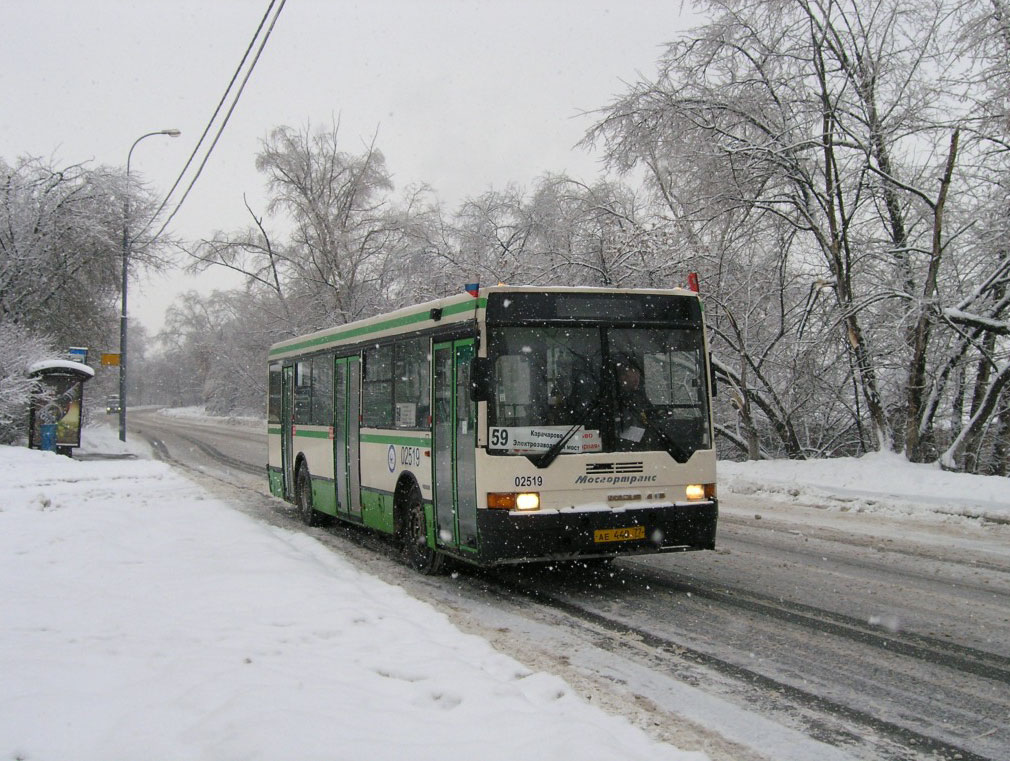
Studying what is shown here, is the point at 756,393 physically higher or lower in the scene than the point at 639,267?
lower

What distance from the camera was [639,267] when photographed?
863 inches

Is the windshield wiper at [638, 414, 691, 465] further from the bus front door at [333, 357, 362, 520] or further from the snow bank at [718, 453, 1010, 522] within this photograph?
the snow bank at [718, 453, 1010, 522]

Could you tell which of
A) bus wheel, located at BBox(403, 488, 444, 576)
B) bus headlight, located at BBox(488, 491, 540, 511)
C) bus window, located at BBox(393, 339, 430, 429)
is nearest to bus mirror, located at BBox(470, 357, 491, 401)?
bus headlight, located at BBox(488, 491, 540, 511)

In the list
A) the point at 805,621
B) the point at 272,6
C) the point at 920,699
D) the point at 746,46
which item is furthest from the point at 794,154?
the point at 920,699

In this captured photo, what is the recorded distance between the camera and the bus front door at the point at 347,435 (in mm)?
11664

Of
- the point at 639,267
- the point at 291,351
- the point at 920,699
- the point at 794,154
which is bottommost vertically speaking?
the point at 920,699

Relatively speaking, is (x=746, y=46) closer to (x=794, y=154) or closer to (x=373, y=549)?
(x=794, y=154)

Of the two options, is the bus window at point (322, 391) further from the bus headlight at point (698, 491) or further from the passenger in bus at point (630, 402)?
the bus headlight at point (698, 491)

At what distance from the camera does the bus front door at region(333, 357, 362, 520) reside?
11664mm

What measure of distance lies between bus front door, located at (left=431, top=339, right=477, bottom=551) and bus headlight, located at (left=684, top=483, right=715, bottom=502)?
2.03m

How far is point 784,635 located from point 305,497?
9.03 m

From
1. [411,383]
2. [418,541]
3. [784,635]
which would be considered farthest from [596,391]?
[418,541]

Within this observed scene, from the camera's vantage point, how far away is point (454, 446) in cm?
869

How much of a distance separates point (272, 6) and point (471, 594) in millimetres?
9093
